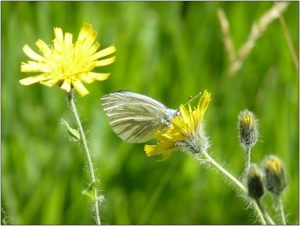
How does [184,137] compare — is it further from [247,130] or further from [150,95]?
[150,95]

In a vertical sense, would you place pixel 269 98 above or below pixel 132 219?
above

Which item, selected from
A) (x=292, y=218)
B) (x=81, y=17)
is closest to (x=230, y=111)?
(x=292, y=218)

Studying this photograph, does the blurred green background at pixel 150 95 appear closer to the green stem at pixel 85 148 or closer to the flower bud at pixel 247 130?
the flower bud at pixel 247 130

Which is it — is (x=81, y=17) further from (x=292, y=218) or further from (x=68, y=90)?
(x=68, y=90)

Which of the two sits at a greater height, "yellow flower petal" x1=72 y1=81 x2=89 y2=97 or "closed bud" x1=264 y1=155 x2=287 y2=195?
"yellow flower petal" x1=72 y1=81 x2=89 y2=97

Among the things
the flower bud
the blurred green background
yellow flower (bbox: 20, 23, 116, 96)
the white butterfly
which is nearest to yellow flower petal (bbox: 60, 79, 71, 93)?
yellow flower (bbox: 20, 23, 116, 96)

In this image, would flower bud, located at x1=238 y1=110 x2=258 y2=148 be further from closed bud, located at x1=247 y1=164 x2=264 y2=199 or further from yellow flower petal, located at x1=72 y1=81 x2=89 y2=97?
yellow flower petal, located at x1=72 y1=81 x2=89 y2=97

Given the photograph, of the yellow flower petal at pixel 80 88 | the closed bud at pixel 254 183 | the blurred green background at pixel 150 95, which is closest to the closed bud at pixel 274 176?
the closed bud at pixel 254 183
